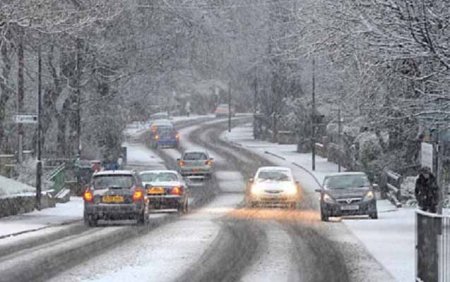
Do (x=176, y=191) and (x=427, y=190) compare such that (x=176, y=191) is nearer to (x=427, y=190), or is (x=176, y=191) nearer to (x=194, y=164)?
(x=427, y=190)

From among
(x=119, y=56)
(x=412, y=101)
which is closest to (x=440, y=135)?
(x=412, y=101)

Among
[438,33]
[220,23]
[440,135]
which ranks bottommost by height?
[440,135]

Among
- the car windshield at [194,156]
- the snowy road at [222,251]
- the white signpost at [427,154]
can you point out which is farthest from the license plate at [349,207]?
the car windshield at [194,156]

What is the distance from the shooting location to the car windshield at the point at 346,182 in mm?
33656

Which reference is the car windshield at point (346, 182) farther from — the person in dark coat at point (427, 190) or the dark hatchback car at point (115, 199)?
the person in dark coat at point (427, 190)

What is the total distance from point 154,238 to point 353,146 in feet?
101

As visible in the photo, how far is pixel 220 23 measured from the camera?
6059cm

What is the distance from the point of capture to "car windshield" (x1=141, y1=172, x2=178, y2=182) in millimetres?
38094

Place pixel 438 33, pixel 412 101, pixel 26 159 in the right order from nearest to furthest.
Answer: pixel 438 33 < pixel 412 101 < pixel 26 159

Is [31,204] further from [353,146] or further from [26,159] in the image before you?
[353,146]

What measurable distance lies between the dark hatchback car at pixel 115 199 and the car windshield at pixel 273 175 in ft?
38.0

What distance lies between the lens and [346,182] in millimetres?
34000

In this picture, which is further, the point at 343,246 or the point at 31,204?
the point at 31,204

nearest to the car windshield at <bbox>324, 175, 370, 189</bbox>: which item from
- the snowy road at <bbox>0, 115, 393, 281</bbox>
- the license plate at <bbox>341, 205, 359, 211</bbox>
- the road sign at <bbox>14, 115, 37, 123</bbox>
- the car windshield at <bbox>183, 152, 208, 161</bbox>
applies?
the license plate at <bbox>341, 205, 359, 211</bbox>
